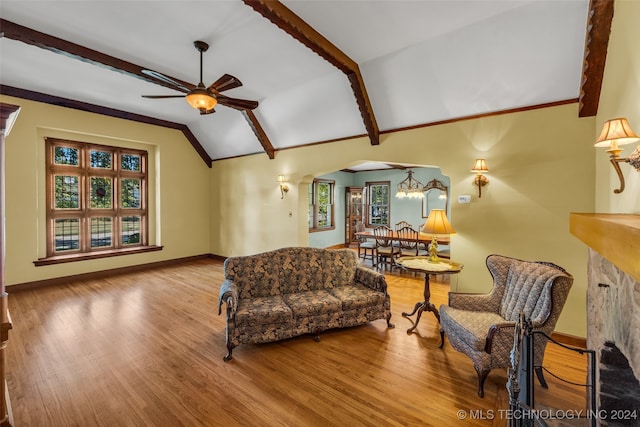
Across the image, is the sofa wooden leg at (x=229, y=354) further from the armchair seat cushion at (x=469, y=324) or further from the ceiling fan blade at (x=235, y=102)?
the ceiling fan blade at (x=235, y=102)

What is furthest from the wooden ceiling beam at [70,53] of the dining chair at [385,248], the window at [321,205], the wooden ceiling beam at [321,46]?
the window at [321,205]

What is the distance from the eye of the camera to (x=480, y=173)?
3.62 meters

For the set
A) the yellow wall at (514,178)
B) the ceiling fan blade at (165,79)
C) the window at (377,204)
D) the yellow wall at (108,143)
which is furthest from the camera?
the window at (377,204)

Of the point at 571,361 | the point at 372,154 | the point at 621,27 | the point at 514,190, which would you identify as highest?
the point at 621,27

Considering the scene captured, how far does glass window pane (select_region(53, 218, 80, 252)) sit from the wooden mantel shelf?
7552mm

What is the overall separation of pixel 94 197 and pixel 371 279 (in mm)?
5916

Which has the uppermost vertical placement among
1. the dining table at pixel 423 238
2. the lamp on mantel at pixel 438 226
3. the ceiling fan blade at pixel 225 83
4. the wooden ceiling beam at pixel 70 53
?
the wooden ceiling beam at pixel 70 53

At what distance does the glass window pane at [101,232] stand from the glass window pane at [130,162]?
1206 millimetres

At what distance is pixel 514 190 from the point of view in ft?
11.4

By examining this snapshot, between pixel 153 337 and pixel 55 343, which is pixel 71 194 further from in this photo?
pixel 153 337

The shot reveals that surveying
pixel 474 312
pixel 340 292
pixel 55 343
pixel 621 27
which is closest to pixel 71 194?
pixel 55 343

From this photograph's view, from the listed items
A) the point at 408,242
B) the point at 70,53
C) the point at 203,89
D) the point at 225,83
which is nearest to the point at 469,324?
the point at 225,83

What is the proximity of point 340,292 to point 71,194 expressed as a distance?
5739mm

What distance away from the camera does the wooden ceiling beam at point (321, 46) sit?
2.70m
